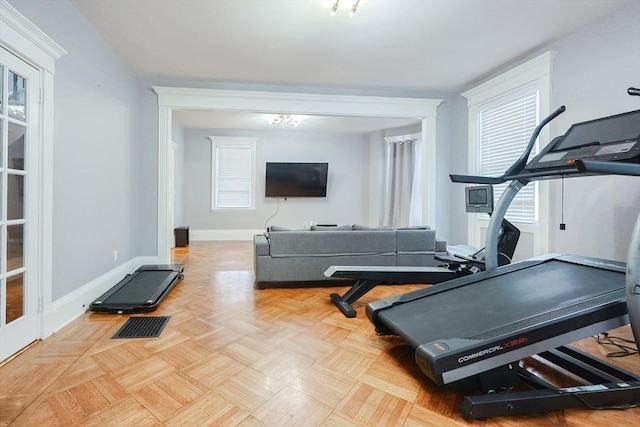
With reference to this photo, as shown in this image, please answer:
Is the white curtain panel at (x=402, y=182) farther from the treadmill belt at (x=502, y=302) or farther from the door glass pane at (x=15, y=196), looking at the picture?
the door glass pane at (x=15, y=196)

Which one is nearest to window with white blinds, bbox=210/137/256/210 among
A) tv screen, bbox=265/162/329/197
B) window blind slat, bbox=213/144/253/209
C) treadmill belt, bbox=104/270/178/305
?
window blind slat, bbox=213/144/253/209

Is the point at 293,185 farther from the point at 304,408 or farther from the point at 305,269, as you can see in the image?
the point at 304,408

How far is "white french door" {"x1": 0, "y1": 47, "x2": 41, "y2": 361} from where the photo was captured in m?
1.87

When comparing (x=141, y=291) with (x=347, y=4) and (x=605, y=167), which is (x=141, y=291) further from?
(x=605, y=167)

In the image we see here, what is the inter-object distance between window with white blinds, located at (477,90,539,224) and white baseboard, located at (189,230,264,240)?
521 cm

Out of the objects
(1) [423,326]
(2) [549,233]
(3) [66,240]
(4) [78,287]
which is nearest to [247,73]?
(3) [66,240]

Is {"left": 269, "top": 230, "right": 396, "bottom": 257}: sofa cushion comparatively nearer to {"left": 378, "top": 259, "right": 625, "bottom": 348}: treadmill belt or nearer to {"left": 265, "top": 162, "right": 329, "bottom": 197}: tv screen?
{"left": 378, "top": 259, "right": 625, "bottom": 348}: treadmill belt

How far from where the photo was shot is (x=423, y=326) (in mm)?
1791

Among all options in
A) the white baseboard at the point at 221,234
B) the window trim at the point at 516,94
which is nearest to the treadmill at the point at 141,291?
the white baseboard at the point at 221,234

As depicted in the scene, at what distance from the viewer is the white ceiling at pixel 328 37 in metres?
2.70

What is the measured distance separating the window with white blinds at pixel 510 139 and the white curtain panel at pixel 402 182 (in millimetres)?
2187

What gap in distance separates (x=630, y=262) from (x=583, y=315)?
327 mm

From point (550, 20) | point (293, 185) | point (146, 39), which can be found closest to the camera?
point (550, 20)

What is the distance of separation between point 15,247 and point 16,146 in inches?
25.6
